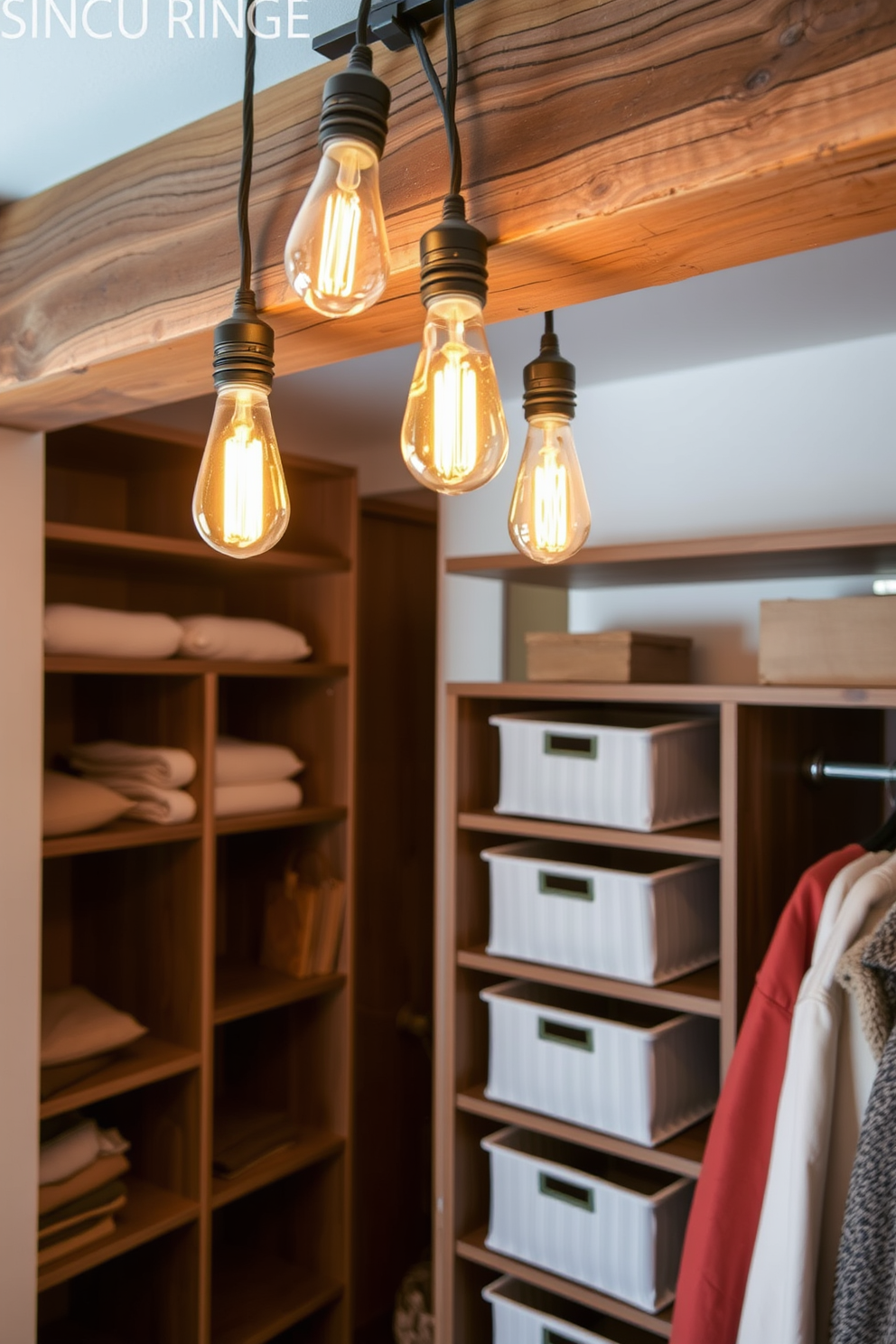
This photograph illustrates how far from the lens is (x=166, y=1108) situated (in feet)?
7.75

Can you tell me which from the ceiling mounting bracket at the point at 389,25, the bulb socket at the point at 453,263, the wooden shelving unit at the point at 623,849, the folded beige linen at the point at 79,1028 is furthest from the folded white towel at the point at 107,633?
the bulb socket at the point at 453,263

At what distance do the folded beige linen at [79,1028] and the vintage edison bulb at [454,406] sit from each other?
5.62ft

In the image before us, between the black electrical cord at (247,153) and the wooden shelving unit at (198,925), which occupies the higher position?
the black electrical cord at (247,153)

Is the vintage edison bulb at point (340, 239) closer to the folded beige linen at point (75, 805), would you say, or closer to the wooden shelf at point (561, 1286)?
the folded beige linen at point (75, 805)

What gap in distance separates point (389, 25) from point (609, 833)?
4.24 feet

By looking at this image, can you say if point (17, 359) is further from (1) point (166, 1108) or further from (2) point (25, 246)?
(1) point (166, 1108)

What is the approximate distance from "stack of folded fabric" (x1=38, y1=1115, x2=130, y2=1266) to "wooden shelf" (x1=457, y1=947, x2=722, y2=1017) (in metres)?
0.85

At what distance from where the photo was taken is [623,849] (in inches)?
91.7

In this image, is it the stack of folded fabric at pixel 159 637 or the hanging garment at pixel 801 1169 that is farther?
the stack of folded fabric at pixel 159 637

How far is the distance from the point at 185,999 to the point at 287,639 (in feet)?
2.73

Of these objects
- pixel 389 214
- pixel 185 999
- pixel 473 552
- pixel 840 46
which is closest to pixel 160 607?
pixel 473 552

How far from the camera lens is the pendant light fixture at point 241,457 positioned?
0.87 metres

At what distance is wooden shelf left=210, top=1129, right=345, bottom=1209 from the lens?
2371mm

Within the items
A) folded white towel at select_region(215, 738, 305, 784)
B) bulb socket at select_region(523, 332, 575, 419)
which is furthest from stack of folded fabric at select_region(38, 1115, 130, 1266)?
bulb socket at select_region(523, 332, 575, 419)
